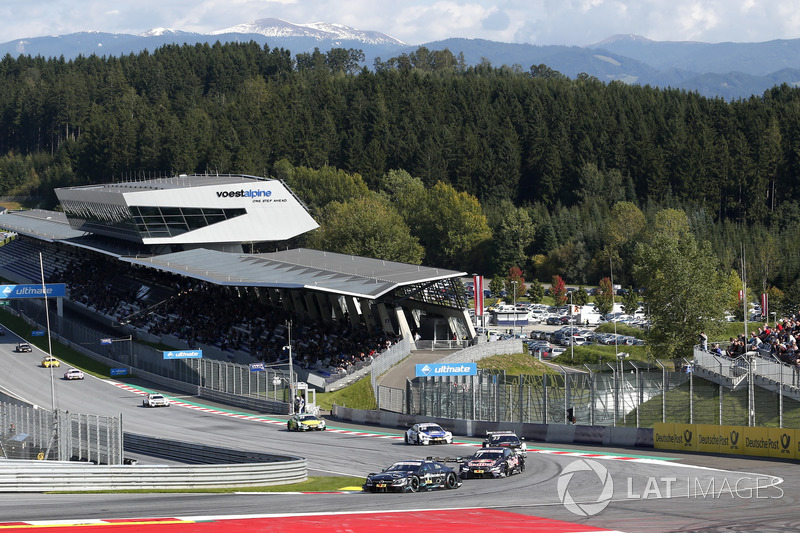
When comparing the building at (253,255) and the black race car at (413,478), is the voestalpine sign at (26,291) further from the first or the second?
the black race car at (413,478)

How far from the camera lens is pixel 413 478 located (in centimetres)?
3422

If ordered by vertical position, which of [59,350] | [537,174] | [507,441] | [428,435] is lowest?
[59,350]

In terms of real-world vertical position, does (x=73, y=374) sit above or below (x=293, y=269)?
below

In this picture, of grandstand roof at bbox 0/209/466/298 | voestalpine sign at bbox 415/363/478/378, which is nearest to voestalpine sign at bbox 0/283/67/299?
grandstand roof at bbox 0/209/466/298

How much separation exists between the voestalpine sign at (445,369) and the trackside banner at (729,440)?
19170 mm

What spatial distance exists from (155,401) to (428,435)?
25944mm

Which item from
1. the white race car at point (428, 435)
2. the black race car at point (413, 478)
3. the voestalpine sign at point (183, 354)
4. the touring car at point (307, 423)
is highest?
the black race car at point (413, 478)

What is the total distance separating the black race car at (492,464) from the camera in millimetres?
37344

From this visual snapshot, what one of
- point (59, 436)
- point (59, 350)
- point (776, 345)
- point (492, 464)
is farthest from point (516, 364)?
point (59, 436)

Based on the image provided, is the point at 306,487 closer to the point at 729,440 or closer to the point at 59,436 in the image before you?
the point at 59,436

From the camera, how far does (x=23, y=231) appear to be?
441ft

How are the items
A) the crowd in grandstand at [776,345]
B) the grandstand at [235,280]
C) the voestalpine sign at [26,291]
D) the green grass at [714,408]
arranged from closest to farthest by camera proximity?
1. the green grass at [714,408]
2. the crowd in grandstand at [776,345]
3. the grandstand at [235,280]
4. the voestalpine sign at [26,291]

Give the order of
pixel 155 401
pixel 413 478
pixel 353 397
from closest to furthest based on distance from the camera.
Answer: pixel 413 478
pixel 353 397
pixel 155 401

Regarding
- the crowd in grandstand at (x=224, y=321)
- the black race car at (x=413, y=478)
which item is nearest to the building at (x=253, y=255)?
the crowd in grandstand at (x=224, y=321)
